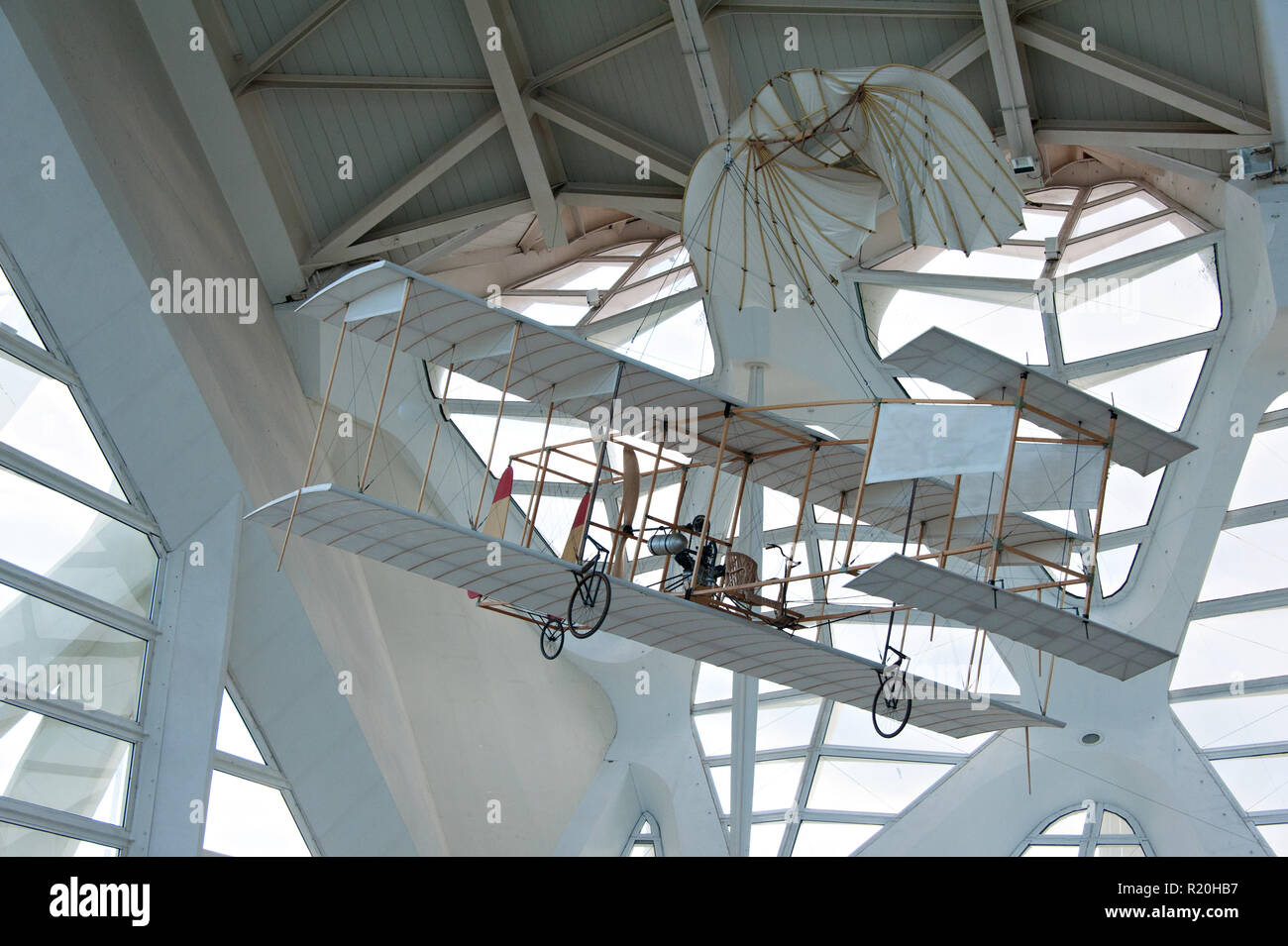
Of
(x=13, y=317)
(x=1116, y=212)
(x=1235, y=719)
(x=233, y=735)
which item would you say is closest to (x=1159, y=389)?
(x=1116, y=212)

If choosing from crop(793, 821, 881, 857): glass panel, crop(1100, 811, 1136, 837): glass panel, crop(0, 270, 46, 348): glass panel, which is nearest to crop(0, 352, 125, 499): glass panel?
crop(0, 270, 46, 348): glass panel

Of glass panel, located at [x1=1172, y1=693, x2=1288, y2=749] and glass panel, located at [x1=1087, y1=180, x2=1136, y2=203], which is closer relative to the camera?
glass panel, located at [x1=1172, y1=693, x2=1288, y2=749]

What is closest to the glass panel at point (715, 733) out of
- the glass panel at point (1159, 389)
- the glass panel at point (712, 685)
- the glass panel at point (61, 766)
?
the glass panel at point (712, 685)

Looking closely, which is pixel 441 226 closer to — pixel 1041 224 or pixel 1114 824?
pixel 1041 224

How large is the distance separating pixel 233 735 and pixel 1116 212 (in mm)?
15284

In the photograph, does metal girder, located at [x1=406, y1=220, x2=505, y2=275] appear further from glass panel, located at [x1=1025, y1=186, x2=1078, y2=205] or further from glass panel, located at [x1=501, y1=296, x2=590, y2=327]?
glass panel, located at [x1=1025, y1=186, x2=1078, y2=205]

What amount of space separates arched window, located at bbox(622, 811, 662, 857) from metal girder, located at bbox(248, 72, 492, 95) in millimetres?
13729

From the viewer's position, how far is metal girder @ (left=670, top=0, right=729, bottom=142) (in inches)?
663

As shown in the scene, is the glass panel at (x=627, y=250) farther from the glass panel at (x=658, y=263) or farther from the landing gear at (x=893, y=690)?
the landing gear at (x=893, y=690)

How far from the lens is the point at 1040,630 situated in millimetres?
13812

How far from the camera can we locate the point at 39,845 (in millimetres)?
14070

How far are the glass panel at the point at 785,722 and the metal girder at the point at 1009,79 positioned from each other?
1009 cm

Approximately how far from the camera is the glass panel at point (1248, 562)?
18.2 metres
